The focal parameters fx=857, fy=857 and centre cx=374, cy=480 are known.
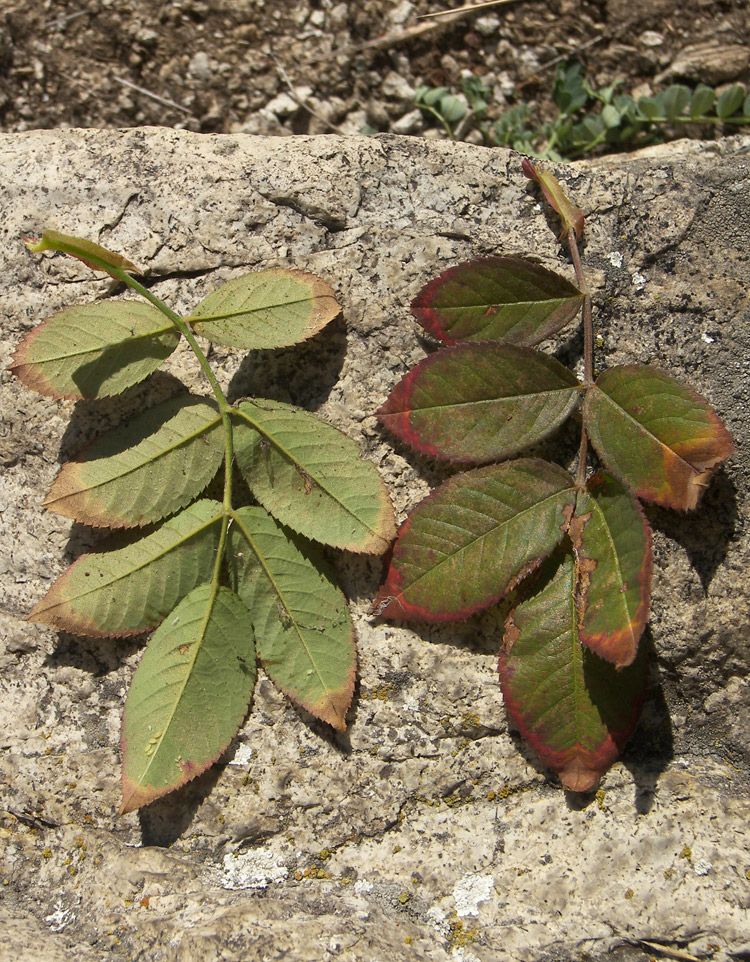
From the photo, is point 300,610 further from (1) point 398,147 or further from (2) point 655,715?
(1) point 398,147

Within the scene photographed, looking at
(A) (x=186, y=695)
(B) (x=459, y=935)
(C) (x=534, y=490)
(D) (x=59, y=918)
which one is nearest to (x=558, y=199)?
(C) (x=534, y=490)

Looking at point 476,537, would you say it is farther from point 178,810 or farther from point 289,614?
point 178,810

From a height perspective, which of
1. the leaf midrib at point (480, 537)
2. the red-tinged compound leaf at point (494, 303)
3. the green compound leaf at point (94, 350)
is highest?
the red-tinged compound leaf at point (494, 303)

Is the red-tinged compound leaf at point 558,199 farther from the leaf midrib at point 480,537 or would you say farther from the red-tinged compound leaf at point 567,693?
the red-tinged compound leaf at point 567,693

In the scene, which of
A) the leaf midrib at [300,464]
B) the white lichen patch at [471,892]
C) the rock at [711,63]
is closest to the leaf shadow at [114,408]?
the leaf midrib at [300,464]

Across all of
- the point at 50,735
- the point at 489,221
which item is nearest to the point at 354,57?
the point at 489,221

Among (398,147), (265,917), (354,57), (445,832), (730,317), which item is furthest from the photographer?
(354,57)
